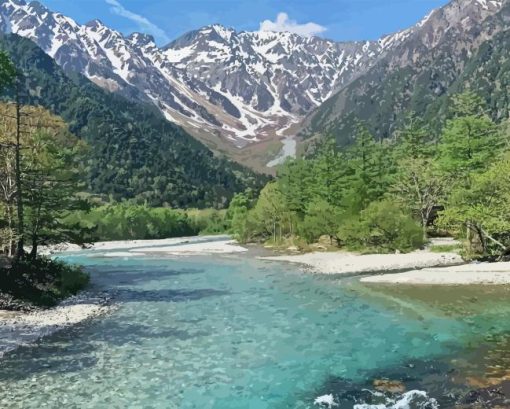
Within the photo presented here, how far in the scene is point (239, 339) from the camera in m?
30.7

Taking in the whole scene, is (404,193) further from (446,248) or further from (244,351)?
(244,351)

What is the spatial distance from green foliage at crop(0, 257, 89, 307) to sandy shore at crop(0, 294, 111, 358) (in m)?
1.40

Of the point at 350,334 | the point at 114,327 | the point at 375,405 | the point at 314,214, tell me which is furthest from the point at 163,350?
the point at 314,214

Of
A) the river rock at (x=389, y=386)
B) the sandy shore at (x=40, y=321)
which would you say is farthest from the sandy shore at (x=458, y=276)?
the river rock at (x=389, y=386)

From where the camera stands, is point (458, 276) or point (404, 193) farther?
point (404, 193)

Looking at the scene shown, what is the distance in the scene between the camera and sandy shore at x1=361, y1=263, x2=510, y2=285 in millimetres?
48250

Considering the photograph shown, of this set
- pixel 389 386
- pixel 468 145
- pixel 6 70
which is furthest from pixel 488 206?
pixel 6 70

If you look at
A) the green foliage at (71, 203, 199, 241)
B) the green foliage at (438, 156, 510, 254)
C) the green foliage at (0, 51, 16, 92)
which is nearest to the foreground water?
the green foliage at (438, 156, 510, 254)

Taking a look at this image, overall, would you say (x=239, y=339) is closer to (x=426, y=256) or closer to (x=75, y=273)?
(x=75, y=273)

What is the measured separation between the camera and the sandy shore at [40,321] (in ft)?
97.8

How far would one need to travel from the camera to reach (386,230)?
78875 mm

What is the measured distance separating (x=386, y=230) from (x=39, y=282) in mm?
50945

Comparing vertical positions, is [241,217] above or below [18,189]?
below

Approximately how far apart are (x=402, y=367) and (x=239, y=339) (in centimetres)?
984
